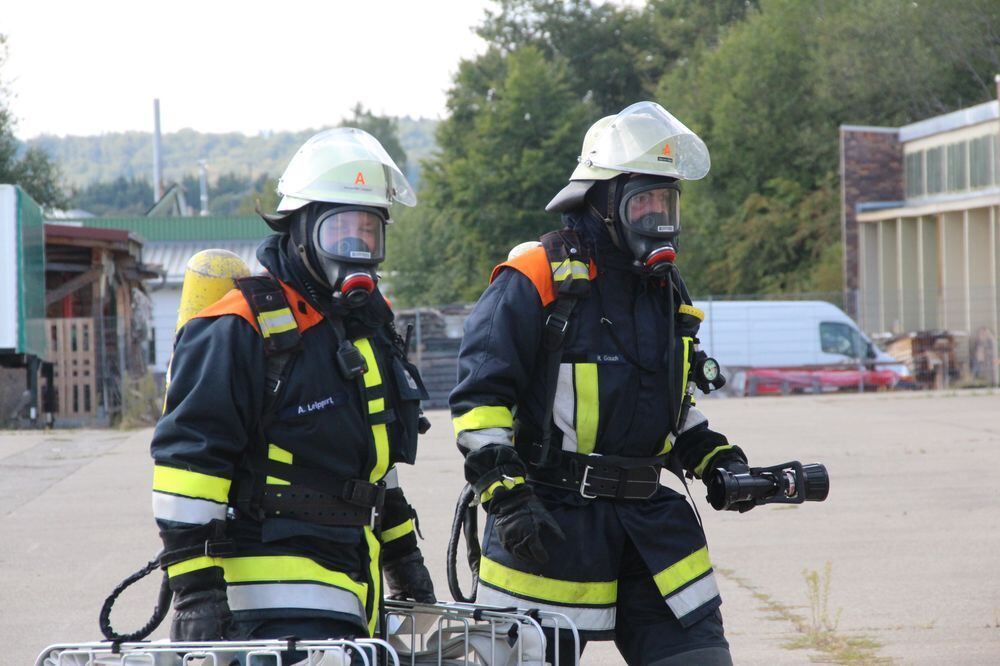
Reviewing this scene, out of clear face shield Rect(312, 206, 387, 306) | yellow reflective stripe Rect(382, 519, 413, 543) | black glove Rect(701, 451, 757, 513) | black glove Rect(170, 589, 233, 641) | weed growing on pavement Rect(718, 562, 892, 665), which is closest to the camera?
black glove Rect(170, 589, 233, 641)

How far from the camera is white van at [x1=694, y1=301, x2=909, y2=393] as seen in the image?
69.3 ft

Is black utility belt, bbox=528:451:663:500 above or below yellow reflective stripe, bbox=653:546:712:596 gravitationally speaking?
above

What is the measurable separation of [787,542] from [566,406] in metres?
4.74

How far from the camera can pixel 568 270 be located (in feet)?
11.9

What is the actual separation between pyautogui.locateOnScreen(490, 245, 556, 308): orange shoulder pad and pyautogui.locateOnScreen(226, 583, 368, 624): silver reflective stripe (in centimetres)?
106

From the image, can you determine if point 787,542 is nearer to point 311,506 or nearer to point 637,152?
point 637,152

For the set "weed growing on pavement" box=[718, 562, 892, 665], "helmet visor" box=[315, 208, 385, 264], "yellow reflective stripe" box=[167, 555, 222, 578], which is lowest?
"weed growing on pavement" box=[718, 562, 892, 665]

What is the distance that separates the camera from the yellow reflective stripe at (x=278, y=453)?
3176 millimetres

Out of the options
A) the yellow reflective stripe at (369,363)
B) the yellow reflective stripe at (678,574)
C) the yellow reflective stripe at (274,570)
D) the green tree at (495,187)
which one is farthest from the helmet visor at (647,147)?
the green tree at (495,187)

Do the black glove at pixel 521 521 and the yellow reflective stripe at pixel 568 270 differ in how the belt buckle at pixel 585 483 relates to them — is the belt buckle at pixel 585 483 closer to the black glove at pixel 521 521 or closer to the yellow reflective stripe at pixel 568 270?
the black glove at pixel 521 521

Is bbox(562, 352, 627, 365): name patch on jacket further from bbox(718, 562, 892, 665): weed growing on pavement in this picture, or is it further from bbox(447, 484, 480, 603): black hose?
bbox(718, 562, 892, 665): weed growing on pavement

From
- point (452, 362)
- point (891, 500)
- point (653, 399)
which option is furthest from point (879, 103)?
point (653, 399)

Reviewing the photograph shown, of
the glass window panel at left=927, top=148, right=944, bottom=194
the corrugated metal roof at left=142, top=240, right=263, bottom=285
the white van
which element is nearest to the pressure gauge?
the white van

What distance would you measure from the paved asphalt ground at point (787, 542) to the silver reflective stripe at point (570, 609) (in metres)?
1.95
